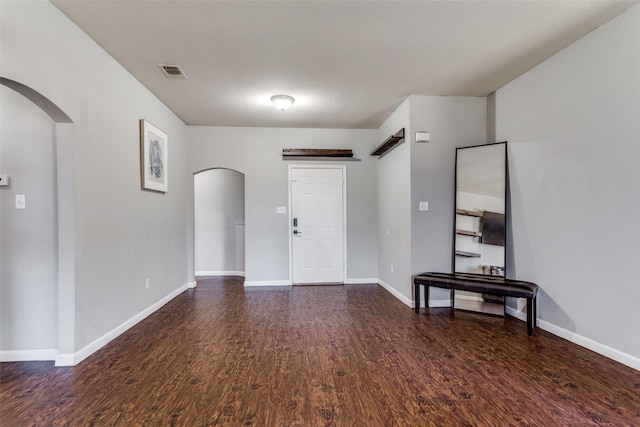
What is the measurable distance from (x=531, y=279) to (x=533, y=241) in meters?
0.41

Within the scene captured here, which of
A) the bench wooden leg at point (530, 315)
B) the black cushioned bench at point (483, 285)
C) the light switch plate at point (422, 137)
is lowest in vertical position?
the bench wooden leg at point (530, 315)

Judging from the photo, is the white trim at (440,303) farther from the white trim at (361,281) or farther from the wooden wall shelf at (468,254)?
the white trim at (361,281)

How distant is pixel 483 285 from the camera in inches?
128

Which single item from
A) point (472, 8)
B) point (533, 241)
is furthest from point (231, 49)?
point (533, 241)

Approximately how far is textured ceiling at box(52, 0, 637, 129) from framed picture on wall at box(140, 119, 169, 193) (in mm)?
492

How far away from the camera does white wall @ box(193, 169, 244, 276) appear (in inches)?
237

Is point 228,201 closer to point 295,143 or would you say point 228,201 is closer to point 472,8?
point 295,143

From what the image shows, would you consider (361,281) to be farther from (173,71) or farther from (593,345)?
(173,71)

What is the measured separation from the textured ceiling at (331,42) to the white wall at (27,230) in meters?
0.92

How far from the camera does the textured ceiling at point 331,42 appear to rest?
2.24 metres

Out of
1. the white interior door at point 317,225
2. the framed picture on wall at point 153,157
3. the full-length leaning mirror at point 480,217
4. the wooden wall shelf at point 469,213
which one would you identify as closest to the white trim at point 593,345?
the full-length leaning mirror at point 480,217

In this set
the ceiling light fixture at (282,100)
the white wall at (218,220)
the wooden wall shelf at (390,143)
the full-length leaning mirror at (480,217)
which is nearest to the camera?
the full-length leaning mirror at (480,217)

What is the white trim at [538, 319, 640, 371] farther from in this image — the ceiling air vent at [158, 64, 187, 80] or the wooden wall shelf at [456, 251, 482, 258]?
the ceiling air vent at [158, 64, 187, 80]

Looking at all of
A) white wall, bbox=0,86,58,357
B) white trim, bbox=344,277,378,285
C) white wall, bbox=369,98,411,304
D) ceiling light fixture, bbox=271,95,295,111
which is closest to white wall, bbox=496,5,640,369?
white wall, bbox=369,98,411,304
